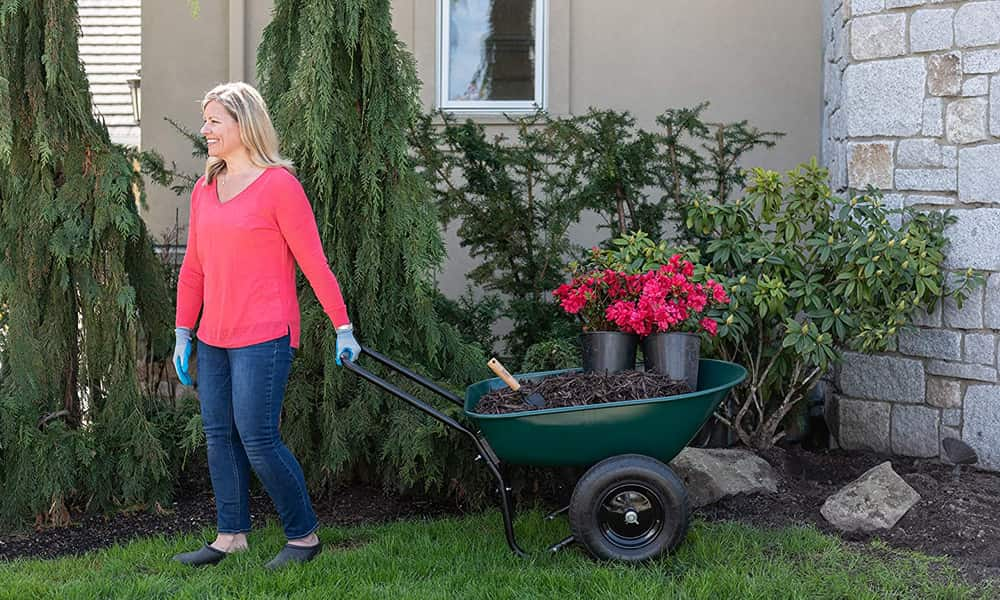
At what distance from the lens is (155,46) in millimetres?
6969

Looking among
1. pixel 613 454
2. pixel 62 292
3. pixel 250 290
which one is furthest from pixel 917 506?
pixel 62 292

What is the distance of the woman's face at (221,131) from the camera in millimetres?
3854

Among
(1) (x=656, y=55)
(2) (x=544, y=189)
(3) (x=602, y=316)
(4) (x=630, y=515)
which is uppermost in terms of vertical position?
(1) (x=656, y=55)

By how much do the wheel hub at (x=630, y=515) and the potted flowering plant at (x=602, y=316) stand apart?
1.79 ft

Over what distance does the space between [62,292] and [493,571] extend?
2.28 m

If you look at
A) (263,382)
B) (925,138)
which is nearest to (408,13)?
(925,138)

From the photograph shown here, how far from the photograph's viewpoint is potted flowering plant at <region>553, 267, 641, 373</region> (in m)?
4.23

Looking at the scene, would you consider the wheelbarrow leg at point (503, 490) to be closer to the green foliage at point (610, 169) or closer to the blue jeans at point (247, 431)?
the blue jeans at point (247, 431)

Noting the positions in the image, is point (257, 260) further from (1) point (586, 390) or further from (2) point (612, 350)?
(2) point (612, 350)

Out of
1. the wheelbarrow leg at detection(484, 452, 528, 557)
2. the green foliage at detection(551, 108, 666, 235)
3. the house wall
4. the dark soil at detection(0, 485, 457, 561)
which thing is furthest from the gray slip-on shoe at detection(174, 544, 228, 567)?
the house wall

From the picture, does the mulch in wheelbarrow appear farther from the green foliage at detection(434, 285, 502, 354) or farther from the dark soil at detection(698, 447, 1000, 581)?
the green foliage at detection(434, 285, 502, 354)

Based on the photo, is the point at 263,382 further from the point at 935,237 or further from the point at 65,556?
the point at 935,237

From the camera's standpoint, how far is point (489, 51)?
7.00m

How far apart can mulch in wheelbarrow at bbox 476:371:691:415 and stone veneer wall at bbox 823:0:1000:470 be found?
1971mm
